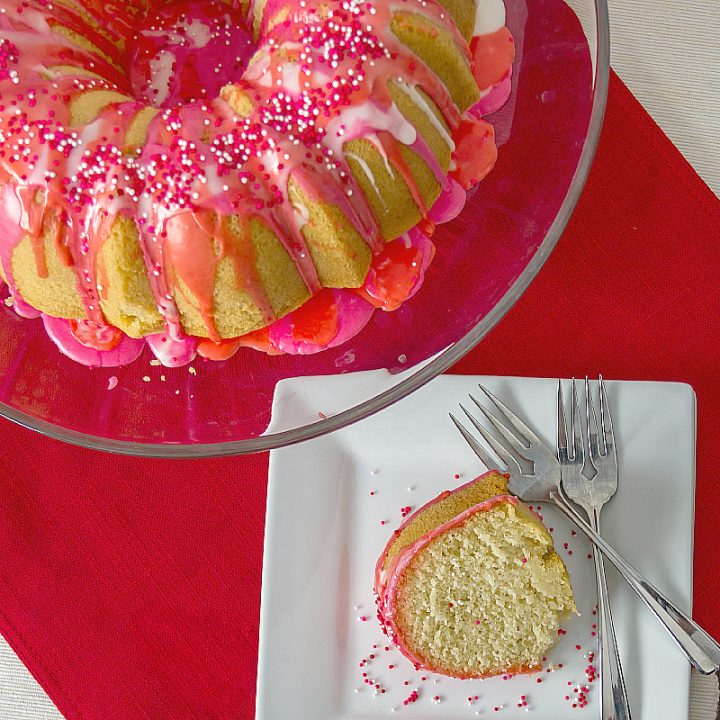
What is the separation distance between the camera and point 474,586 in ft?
3.96

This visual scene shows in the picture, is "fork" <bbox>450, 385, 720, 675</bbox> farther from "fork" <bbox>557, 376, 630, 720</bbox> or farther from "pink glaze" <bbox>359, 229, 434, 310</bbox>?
"pink glaze" <bbox>359, 229, 434, 310</bbox>

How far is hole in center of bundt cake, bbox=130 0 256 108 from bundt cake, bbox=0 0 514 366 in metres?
0.02

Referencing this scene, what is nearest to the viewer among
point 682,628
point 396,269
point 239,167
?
point 239,167

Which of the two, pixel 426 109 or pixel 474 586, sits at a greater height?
pixel 426 109

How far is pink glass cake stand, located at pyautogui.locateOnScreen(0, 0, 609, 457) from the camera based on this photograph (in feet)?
3.39

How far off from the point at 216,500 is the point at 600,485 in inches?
20.4

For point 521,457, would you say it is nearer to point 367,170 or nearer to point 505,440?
point 505,440

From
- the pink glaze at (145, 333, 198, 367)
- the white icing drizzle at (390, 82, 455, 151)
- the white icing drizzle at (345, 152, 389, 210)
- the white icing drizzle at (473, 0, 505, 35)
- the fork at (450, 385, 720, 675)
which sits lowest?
the fork at (450, 385, 720, 675)

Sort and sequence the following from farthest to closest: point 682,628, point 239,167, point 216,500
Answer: point 216,500, point 682,628, point 239,167

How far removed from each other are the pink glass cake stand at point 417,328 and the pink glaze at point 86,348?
1 centimetres

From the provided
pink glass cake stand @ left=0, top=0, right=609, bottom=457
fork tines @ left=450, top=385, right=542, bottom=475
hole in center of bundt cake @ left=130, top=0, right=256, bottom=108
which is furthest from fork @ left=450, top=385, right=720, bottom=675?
hole in center of bundt cake @ left=130, top=0, right=256, bottom=108

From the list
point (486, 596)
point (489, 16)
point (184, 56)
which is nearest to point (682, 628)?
point (486, 596)

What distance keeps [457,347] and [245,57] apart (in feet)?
1.35

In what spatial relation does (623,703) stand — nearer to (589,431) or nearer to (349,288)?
(589,431)
